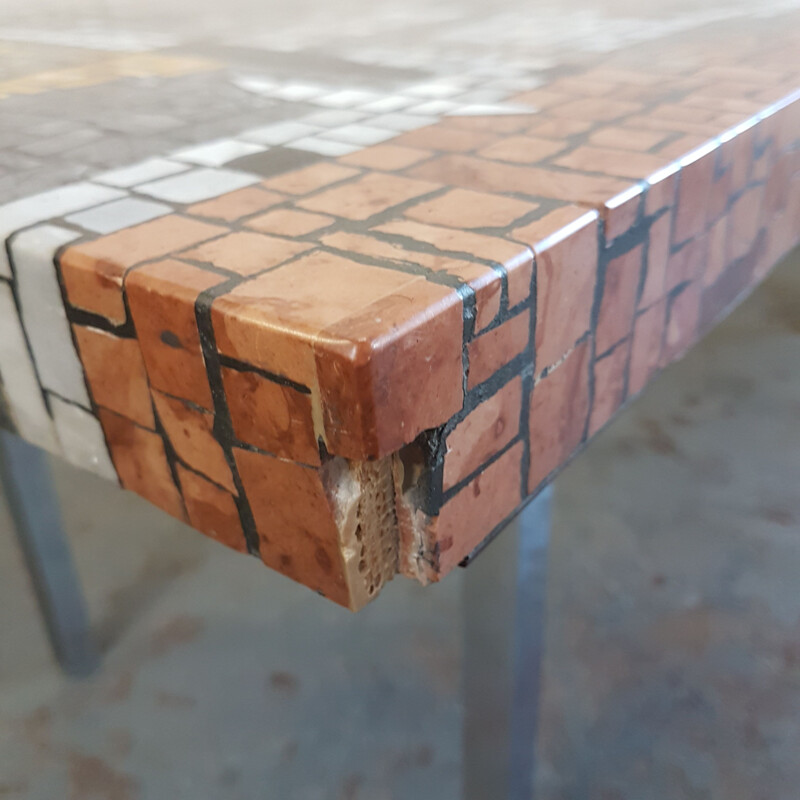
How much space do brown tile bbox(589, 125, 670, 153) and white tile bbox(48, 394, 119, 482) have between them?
328mm

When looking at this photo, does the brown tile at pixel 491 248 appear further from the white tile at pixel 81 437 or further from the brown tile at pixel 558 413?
the white tile at pixel 81 437

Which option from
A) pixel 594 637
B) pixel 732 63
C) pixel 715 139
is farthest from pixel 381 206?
pixel 594 637

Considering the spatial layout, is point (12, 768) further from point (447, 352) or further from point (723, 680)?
point (447, 352)

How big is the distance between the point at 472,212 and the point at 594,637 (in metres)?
0.95

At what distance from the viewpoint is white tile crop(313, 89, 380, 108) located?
2.02 feet

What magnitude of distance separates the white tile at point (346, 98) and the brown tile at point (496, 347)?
0.33 meters

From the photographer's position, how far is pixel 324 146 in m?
0.50

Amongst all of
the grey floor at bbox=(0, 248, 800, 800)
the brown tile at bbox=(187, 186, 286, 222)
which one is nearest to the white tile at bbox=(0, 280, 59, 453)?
the brown tile at bbox=(187, 186, 286, 222)

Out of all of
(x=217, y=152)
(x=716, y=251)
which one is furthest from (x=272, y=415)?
(x=716, y=251)

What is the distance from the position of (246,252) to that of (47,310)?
110 millimetres

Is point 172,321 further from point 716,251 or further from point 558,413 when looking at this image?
point 716,251

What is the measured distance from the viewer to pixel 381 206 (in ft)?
1.29

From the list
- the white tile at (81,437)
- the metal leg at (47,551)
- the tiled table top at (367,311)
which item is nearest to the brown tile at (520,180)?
the tiled table top at (367,311)

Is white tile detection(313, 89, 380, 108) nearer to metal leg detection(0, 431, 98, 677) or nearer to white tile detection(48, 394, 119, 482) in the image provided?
white tile detection(48, 394, 119, 482)
